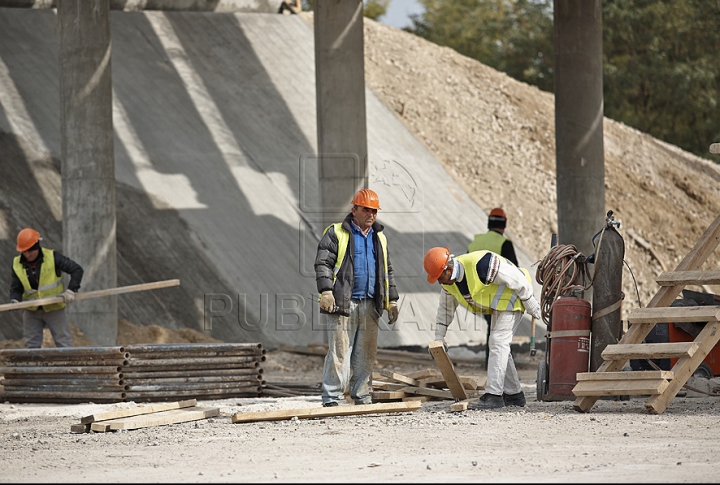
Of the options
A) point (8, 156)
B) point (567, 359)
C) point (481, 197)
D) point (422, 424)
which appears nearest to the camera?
point (422, 424)

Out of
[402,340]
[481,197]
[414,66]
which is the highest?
[414,66]

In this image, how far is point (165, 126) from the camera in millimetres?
21906

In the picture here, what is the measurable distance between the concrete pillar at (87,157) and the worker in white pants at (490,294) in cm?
773

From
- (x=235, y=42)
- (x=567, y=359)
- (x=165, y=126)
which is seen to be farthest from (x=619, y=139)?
(x=567, y=359)

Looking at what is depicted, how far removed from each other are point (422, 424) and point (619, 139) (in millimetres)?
19216

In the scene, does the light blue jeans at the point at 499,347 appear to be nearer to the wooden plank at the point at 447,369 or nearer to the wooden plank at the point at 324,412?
the wooden plank at the point at 447,369

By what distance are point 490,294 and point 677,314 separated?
1.77 m

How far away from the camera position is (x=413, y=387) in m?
11.7

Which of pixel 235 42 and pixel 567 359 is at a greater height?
pixel 235 42

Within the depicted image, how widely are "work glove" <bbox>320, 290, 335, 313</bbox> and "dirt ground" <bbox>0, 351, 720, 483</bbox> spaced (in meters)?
1.12

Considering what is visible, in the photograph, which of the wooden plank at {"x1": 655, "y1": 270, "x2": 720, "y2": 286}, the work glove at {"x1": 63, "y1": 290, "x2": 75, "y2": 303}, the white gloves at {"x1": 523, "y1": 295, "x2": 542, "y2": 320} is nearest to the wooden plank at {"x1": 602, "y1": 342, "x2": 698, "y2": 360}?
the wooden plank at {"x1": 655, "y1": 270, "x2": 720, "y2": 286}

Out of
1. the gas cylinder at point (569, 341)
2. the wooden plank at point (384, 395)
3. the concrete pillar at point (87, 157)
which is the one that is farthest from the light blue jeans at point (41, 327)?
the gas cylinder at point (569, 341)

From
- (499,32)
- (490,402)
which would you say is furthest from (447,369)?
(499,32)

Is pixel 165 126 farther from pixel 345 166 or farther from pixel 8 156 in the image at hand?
pixel 345 166
